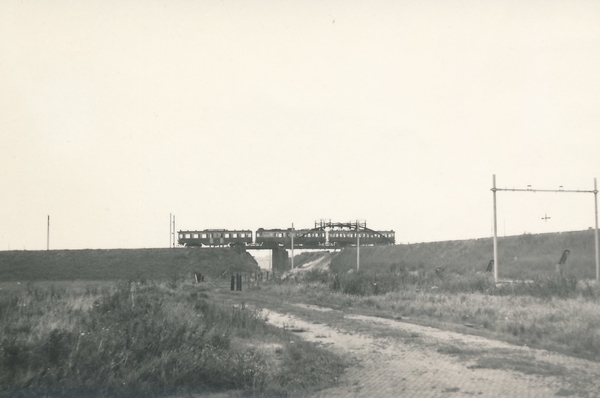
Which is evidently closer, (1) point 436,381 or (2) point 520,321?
(1) point 436,381

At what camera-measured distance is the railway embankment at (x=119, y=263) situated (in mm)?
63438

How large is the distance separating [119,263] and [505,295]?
5307cm

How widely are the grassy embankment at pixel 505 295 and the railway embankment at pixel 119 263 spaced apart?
22.6m

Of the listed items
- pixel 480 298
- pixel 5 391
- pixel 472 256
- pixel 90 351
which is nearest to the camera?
pixel 5 391

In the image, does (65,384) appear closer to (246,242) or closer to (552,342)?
(552,342)

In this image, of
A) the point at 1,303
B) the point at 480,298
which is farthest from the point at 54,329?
the point at 480,298

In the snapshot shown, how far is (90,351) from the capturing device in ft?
29.0

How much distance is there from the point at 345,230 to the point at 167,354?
220ft

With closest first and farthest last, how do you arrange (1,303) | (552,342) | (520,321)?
1. (1,303)
2. (552,342)
3. (520,321)

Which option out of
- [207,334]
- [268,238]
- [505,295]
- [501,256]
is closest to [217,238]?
[268,238]

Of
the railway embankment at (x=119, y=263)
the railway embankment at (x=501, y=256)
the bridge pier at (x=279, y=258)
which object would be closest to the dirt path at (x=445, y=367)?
the railway embankment at (x=501, y=256)

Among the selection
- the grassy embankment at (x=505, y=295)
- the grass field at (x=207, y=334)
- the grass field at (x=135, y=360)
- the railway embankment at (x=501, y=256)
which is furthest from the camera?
the railway embankment at (x=501, y=256)

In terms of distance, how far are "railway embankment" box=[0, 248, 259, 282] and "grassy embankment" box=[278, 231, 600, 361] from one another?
74.0 feet

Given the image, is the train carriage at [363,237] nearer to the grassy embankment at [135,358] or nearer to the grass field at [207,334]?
the grass field at [207,334]
